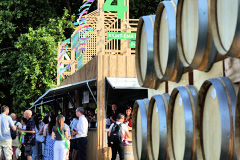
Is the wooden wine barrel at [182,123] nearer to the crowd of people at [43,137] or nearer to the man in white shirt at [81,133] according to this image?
the crowd of people at [43,137]

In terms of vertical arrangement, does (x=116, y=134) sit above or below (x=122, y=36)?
below

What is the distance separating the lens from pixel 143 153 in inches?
185

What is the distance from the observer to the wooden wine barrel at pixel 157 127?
4172 mm

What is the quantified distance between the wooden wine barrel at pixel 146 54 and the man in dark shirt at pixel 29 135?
8181 mm

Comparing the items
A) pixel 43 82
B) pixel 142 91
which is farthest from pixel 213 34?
pixel 43 82

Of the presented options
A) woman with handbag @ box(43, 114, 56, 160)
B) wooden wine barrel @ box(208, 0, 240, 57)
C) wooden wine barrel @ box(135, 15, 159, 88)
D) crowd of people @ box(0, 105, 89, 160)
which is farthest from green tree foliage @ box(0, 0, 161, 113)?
wooden wine barrel @ box(208, 0, 240, 57)

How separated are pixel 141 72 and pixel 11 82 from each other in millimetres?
22999

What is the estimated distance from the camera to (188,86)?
3736mm

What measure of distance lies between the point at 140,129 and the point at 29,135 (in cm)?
848

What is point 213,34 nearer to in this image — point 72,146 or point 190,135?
point 190,135

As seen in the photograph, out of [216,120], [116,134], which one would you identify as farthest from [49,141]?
[216,120]

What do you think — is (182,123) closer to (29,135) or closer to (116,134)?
(116,134)

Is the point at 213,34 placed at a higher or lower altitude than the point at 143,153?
higher

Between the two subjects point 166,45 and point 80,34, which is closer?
point 166,45
